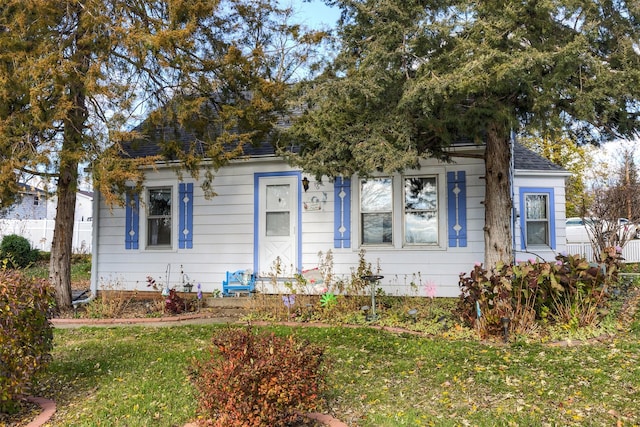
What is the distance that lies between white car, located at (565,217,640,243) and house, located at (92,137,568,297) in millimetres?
4158

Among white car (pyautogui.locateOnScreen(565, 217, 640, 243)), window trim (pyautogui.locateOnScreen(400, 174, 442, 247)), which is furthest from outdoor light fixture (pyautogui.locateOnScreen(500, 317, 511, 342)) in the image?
white car (pyautogui.locateOnScreen(565, 217, 640, 243))

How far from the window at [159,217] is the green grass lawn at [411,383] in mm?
4397

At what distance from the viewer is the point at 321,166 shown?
22.6 ft

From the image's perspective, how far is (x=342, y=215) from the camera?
9312 mm

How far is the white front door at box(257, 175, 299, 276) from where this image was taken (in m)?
9.57

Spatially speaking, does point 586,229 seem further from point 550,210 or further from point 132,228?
point 132,228

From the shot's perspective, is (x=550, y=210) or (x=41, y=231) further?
(x=41, y=231)

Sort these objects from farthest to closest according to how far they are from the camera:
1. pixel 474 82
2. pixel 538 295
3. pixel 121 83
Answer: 1. pixel 121 83
2. pixel 538 295
3. pixel 474 82

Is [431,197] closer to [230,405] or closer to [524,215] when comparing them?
[524,215]

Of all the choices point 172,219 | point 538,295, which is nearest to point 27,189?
point 172,219

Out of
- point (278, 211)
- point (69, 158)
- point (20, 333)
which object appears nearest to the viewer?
point (20, 333)

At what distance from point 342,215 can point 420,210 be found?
4.93 ft

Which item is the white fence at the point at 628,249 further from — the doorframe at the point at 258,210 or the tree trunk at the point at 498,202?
the doorframe at the point at 258,210

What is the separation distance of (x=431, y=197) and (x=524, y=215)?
3302 millimetres
